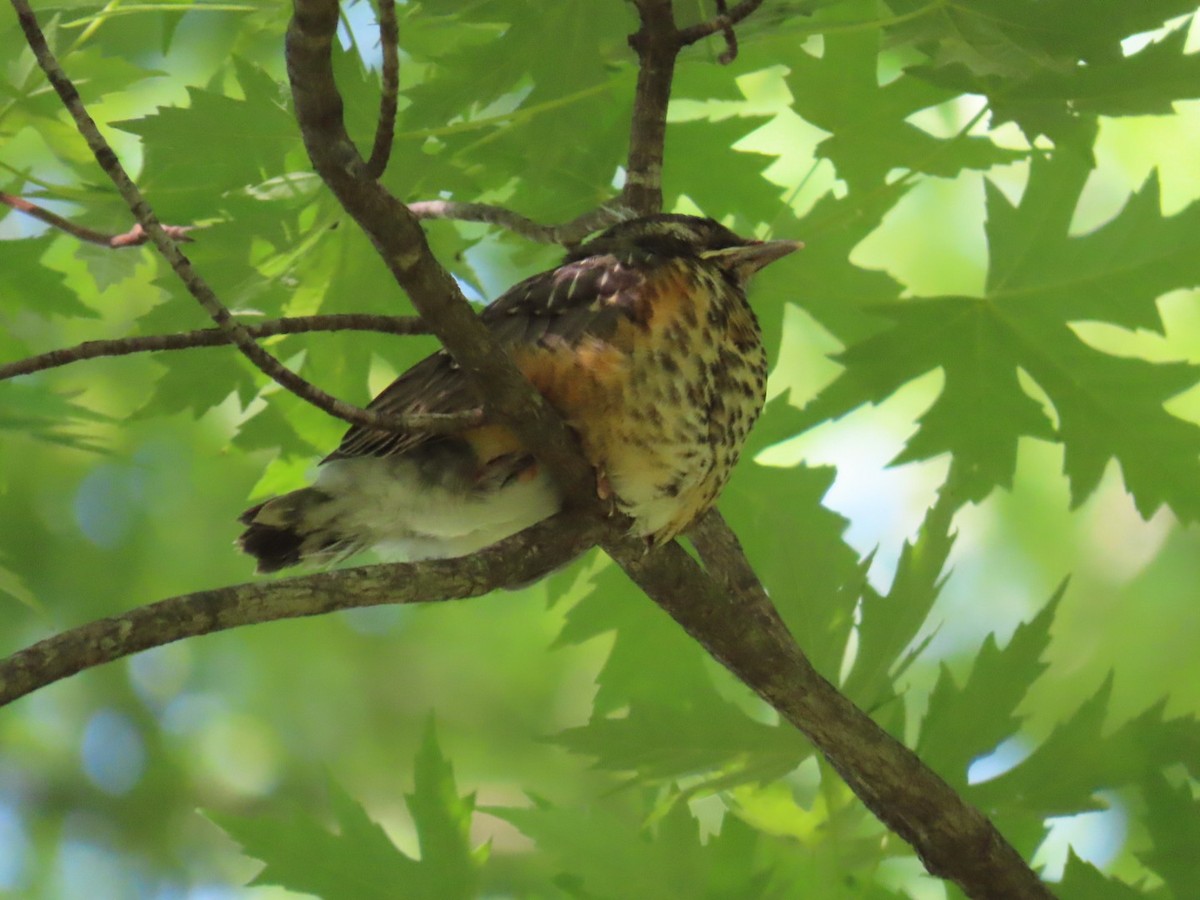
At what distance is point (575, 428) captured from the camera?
8.17ft

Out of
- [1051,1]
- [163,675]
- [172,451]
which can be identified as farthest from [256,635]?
[1051,1]

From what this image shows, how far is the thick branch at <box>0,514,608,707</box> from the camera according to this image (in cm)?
141

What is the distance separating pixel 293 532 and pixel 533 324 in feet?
2.19

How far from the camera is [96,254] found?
3445mm

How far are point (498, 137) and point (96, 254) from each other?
1.15 metres

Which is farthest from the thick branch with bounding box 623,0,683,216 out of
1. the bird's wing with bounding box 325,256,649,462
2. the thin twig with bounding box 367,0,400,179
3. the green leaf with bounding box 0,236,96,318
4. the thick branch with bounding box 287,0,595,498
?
the green leaf with bounding box 0,236,96,318

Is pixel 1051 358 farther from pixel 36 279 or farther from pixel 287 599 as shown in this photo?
pixel 36 279

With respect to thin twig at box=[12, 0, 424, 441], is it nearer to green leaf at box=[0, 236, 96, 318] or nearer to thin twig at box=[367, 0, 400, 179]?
thin twig at box=[367, 0, 400, 179]

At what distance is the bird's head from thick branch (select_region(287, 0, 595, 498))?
2.52 feet

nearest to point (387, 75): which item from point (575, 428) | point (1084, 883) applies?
point (575, 428)

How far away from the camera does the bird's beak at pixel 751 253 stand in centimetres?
315

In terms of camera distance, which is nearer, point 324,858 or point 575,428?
point 575,428

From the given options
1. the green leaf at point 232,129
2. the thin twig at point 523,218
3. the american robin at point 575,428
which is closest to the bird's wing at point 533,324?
the american robin at point 575,428

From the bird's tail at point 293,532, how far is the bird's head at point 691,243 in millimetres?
798
